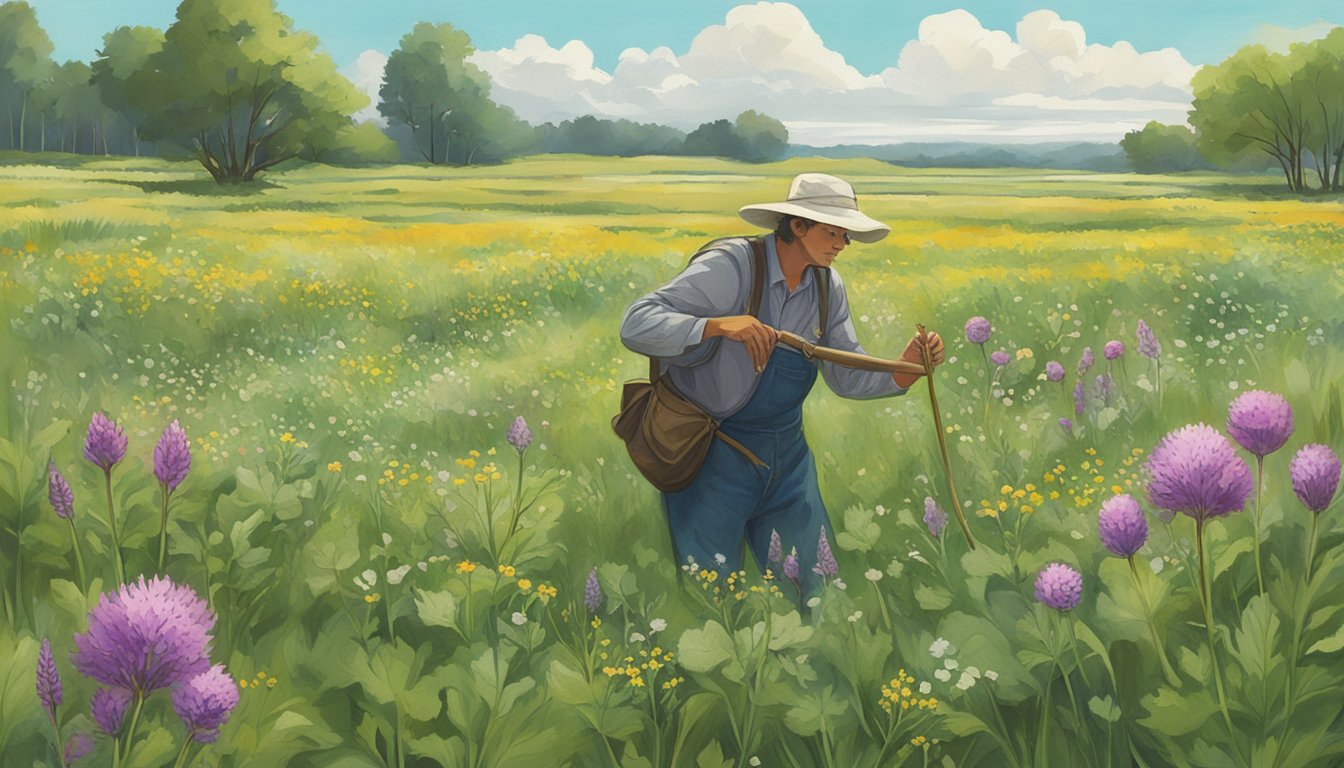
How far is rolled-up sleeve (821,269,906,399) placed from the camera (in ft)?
10.7

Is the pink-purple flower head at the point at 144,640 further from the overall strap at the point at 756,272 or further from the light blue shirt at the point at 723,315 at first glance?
the overall strap at the point at 756,272

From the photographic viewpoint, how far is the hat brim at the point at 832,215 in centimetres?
290

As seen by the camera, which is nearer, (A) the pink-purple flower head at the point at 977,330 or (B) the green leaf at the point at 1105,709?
(B) the green leaf at the point at 1105,709

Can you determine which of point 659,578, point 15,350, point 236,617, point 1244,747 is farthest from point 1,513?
point 1244,747

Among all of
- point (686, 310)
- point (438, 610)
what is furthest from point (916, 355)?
point (438, 610)

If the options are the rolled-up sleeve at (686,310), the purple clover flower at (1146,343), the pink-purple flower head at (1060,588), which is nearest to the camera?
the pink-purple flower head at (1060,588)

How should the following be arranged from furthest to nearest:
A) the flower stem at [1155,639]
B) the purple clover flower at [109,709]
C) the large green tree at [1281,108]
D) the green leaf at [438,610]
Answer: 1. the large green tree at [1281,108]
2. the green leaf at [438,610]
3. the flower stem at [1155,639]
4. the purple clover flower at [109,709]

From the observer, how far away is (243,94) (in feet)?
48.6

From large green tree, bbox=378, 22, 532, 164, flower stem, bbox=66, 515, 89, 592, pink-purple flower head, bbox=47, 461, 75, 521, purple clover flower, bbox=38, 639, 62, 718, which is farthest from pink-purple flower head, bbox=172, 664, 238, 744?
large green tree, bbox=378, 22, 532, 164

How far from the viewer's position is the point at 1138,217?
8289mm

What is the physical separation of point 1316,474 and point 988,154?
4.68 metres

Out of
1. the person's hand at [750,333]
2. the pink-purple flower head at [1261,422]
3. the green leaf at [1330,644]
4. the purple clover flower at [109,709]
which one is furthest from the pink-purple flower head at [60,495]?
the green leaf at [1330,644]

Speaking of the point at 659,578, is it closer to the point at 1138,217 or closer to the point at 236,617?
the point at 236,617

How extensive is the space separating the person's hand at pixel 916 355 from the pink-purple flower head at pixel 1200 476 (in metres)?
1.07
